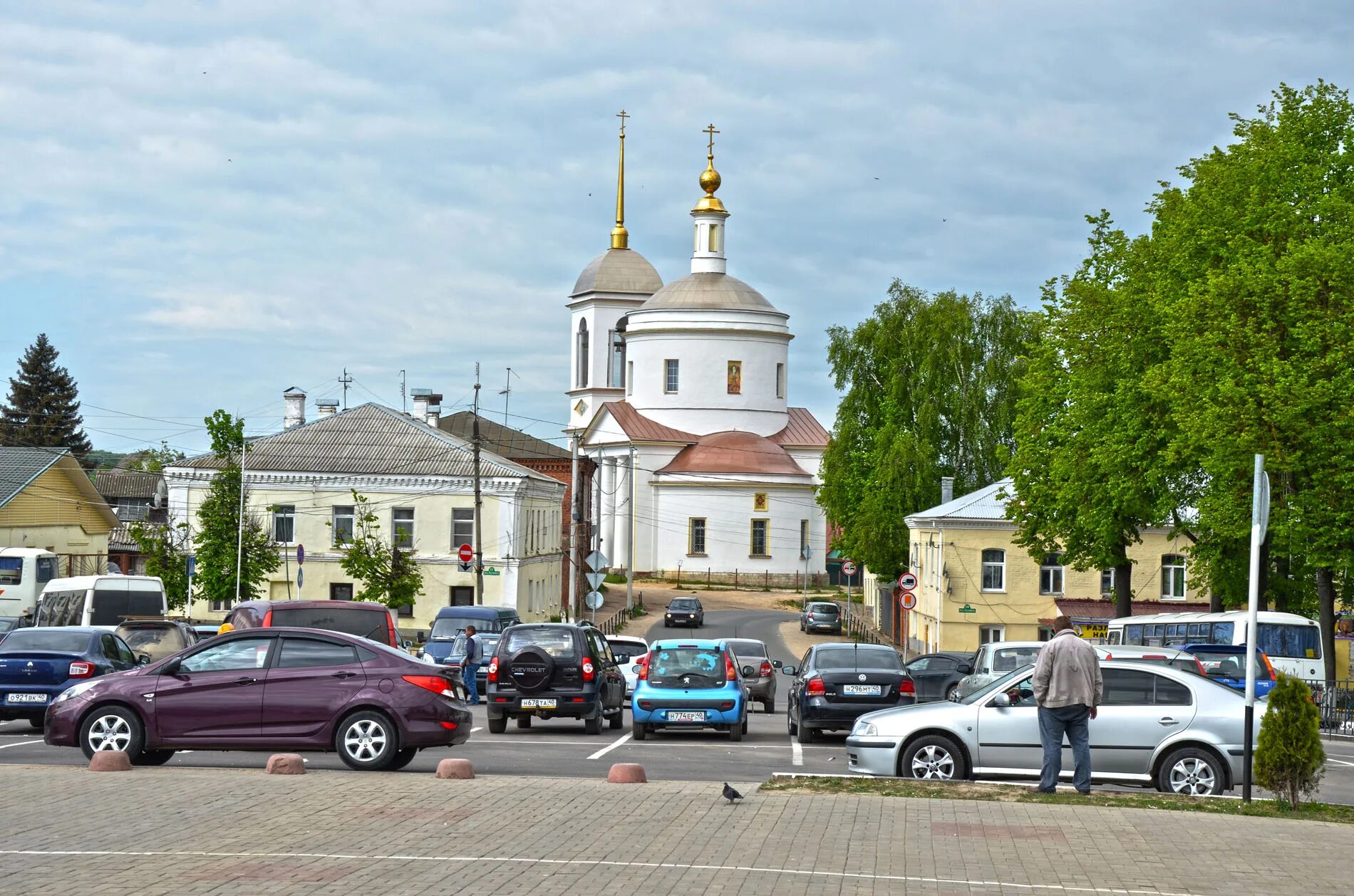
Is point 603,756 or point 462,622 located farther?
point 462,622

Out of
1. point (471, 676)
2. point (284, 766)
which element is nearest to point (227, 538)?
point (471, 676)

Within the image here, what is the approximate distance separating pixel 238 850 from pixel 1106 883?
5.56 meters

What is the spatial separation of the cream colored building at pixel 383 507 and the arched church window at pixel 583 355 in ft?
142

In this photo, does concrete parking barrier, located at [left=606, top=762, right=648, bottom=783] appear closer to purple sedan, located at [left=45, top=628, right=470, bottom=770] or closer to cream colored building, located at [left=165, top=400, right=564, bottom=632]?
purple sedan, located at [left=45, top=628, right=470, bottom=770]

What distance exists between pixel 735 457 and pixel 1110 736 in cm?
7638

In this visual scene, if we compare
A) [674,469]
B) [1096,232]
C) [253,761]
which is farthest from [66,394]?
[253,761]

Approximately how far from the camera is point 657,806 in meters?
13.5

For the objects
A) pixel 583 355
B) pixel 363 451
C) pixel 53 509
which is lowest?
pixel 53 509

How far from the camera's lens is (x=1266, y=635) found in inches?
1423

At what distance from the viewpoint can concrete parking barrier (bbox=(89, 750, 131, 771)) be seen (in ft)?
51.3

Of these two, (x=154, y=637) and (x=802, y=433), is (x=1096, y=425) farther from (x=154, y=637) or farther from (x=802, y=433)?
(x=802, y=433)

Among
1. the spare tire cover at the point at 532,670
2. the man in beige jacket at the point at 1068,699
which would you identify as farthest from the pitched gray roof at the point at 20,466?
the man in beige jacket at the point at 1068,699

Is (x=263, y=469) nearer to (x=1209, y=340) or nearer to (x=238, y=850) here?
(x=1209, y=340)

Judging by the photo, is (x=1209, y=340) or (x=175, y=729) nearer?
(x=175, y=729)
